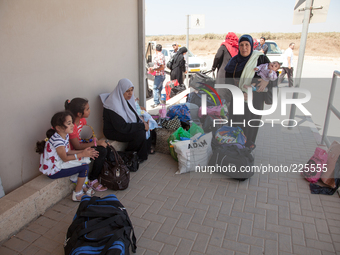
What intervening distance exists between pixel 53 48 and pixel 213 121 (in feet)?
10.1

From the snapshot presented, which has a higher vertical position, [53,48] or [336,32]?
[336,32]

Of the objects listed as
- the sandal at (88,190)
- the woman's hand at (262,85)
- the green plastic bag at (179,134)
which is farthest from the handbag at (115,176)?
the woman's hand at (262,85)

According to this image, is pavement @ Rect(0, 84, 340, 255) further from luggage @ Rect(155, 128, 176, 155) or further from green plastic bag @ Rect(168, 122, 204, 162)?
luggage @ Rect(155, 128, 176, 155)

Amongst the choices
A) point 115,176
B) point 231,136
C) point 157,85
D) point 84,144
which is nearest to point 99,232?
point 115,176

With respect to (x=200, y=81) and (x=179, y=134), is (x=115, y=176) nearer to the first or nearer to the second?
(x=179, y=134)

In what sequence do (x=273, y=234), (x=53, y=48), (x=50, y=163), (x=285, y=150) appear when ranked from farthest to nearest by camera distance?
(x=285, y=150) < (x=53, y=48) < (x=50, y=163) < (x=273, y=234)

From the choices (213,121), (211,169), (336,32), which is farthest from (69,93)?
(336,32)

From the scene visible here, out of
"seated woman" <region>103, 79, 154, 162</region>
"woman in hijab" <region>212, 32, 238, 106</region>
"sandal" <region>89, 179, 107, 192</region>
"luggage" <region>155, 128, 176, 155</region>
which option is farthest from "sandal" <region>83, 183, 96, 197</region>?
"woman in hijab" <region>212, 32, 238, 106</region>

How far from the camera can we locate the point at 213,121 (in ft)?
16.1

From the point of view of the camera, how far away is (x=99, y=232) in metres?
2.06

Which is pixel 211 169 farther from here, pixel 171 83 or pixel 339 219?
pixel 171 83

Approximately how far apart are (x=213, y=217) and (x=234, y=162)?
Answer: 3.23 feet

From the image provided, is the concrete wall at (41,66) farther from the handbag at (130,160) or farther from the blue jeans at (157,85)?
the blue jeans at (157,85)

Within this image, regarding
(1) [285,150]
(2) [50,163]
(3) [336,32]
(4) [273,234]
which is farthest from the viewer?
(3) [336,32]
